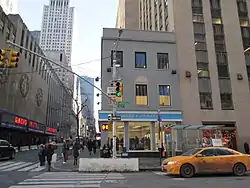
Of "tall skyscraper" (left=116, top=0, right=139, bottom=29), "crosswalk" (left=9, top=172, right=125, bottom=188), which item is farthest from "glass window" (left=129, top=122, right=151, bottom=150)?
"tall skyscraper" (left=116, top=0, right=139, bottom=29)

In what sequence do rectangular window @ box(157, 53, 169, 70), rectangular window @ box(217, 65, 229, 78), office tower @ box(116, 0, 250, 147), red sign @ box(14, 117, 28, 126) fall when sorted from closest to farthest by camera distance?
office tower @ box(116, 0, 250, 147) → rectangular window @ box(157, 53, 169, 70) → rectangular window @ box(217, 65, 229, 78) → red sign @ box(14, 117, 28, 126)

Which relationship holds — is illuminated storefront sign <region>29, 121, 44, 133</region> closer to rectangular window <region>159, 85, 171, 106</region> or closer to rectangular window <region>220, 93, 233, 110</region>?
rectangular window <region>159, 85, 171, 106</region>

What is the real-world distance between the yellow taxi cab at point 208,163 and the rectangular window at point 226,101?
13.7 m

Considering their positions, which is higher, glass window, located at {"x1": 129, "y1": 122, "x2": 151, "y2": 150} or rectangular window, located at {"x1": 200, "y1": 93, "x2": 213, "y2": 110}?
rectangular window, located at {"x1": 200, "y1": 93, "x2": 213, "y2": 110}

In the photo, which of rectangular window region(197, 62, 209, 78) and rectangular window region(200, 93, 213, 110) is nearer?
rectangular window region(200, 93, 213, 110)

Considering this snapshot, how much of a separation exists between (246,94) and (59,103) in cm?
7217

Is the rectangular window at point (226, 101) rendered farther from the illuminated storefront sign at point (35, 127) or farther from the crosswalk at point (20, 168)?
the illuminated storefront sign at point (35, 127)

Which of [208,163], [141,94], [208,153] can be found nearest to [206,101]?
[141,94]

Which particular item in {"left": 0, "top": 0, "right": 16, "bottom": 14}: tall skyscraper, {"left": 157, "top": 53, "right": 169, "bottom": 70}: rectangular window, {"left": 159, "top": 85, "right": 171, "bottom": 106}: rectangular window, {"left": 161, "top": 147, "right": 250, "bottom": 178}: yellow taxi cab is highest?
{"left": 0, "top": 0, "right": 16, "bottom": 14}: tall skyscraper

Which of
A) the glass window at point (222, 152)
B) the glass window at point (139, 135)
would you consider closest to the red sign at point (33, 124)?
the glass window at point (139, 135)

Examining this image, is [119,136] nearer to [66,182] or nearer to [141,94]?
[141,94]

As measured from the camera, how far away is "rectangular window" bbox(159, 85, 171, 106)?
24.9 metres

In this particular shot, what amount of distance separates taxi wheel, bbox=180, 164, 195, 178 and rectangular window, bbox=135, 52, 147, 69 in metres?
14.9

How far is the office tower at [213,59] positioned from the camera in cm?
2542
